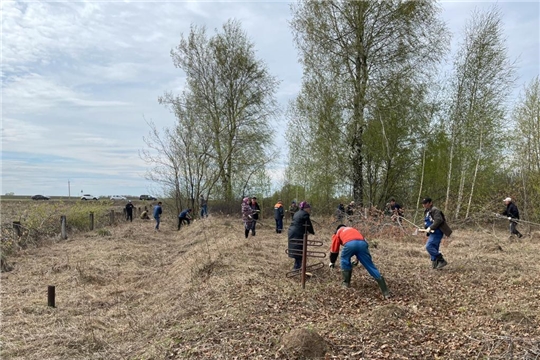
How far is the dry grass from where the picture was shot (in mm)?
4926

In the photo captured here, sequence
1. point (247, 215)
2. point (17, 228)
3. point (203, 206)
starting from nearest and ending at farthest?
point (17, 228) < point (247, 215) < point (203, 206)

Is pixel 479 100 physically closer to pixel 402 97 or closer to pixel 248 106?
pixel 402 97

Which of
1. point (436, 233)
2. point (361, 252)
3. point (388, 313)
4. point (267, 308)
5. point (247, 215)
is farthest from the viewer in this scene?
point (247, 215)

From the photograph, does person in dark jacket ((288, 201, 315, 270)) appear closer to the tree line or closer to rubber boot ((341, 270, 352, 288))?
rubber boot ((341, 270, 352, 288))

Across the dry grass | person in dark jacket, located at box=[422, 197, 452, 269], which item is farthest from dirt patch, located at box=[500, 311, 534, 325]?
person in dark jacket, located at box=[422, 197, 452, 269]

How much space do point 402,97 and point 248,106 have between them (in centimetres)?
997

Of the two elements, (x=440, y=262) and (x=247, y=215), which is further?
(x=247, y=215)

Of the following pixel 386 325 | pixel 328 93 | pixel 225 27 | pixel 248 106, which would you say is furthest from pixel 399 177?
pixel 386 325

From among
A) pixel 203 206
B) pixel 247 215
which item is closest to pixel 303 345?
pixel 247 215

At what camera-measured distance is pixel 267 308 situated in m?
6.06

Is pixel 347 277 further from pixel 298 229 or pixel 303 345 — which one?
pixel 303 345

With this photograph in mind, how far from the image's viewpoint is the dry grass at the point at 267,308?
493 centimetres

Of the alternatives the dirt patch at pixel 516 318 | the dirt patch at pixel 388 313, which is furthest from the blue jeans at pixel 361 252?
the dirt patch at pixel 516 318

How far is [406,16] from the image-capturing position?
18.5 meters
